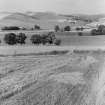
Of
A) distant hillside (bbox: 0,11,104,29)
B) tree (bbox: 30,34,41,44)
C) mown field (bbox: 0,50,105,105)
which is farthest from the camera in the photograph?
distant hillside (bbox: 0,11,104,29)

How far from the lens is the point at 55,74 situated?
5805mm

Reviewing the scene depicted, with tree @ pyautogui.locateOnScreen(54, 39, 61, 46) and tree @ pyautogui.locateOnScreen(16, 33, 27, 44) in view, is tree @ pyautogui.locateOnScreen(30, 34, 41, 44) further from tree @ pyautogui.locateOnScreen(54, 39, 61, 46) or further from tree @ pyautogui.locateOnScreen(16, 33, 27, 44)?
tree @ pyautogui.locateOnScreen(54, 39, 61, 46)

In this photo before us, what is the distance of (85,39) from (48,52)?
456 centimetres

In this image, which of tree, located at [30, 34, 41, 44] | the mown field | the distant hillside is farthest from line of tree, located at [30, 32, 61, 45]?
the mown field

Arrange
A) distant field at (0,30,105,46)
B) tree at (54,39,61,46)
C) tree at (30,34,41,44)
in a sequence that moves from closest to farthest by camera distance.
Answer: tree at (30,34,41,44)
distant field at (0,30,105,46)
tree at (54,39,61,46)

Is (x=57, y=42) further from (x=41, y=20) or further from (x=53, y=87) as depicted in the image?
(x=41, y=20)

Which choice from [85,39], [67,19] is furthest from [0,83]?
[67,19]

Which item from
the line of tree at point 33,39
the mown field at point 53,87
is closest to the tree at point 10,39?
the line of tree at point 33,39

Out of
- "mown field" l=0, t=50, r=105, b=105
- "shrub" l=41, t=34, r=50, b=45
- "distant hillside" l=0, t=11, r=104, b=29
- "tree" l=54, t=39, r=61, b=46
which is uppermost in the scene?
"distant hillside" l=0, t=11, r=104, b=29

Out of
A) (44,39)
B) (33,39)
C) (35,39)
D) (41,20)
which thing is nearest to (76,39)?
(44,39)

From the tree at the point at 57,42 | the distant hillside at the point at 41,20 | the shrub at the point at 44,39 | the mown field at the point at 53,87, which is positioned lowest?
the mown field at the point at 53,87

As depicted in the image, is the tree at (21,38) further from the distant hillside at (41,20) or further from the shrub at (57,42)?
the distant hillside at (41,20)

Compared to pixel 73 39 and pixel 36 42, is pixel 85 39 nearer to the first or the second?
pixel 73 39

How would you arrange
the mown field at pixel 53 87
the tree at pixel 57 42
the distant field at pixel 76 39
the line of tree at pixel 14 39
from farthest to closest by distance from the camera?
the tree at pixel 57 42, the distant field at pixel 76 39, the line of tree at pixel 14 39, the mown field at pixel 53 87
